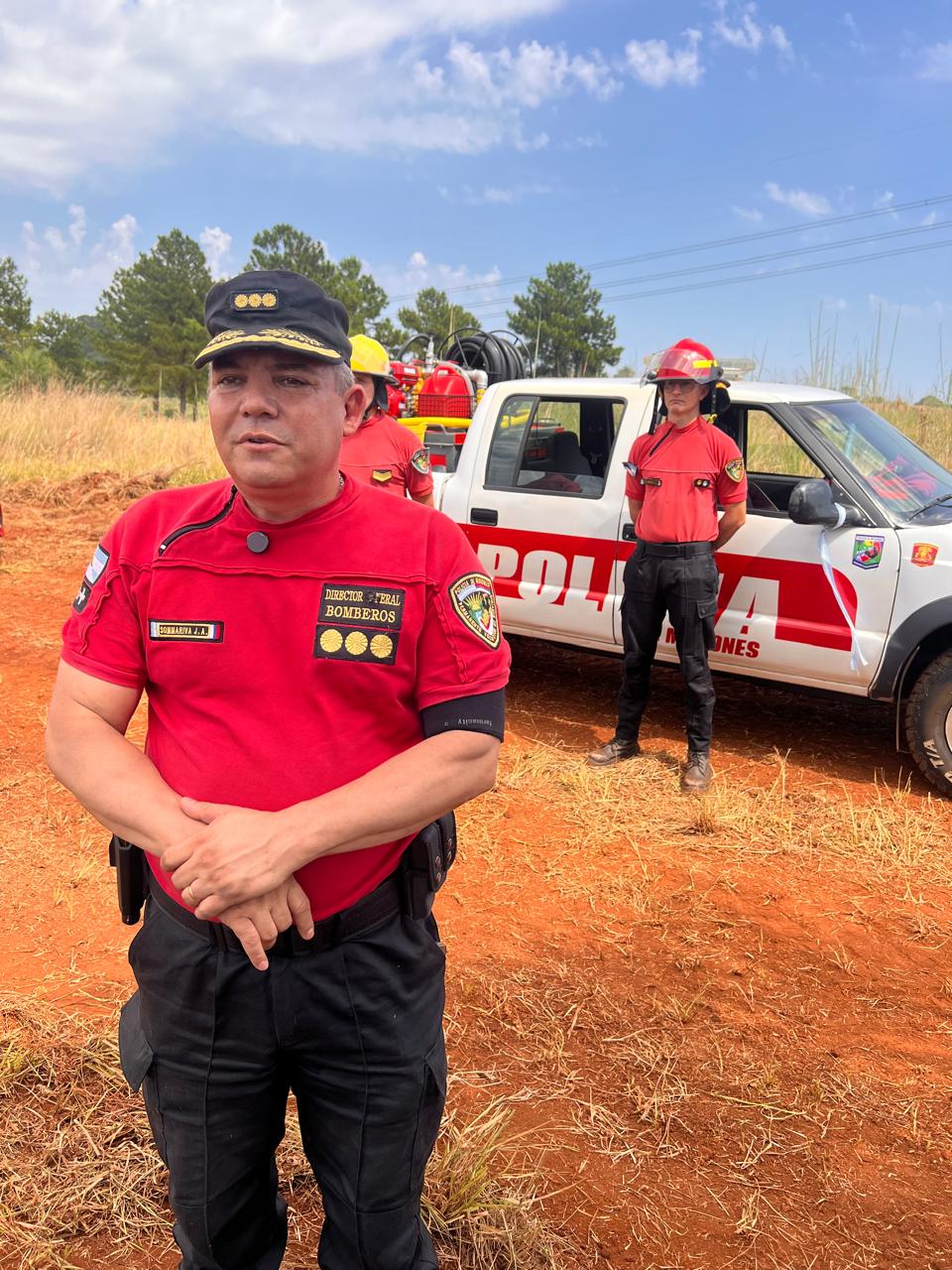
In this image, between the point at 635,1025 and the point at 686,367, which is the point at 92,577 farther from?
the point at 686,367

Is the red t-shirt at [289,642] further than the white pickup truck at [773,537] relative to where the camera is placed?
No

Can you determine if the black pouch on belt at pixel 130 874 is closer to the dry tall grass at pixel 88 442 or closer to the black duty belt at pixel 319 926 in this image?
the black duty belt at pixel 319 926

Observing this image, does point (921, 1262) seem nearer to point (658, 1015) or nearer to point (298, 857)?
point (658, 1015)

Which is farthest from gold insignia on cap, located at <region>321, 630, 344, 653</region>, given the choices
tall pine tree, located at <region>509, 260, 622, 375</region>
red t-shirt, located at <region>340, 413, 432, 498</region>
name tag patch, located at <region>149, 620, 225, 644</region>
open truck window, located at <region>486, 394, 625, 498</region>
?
tall pine tree, located at <region>509, 260, 622, 375</region>

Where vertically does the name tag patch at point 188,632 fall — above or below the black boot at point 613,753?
above

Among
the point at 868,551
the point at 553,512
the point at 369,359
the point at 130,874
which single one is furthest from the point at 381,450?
the point at 130,874

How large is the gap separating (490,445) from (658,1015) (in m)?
3.76

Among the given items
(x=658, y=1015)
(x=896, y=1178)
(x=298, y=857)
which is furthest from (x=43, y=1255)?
(x=896, y=1178)

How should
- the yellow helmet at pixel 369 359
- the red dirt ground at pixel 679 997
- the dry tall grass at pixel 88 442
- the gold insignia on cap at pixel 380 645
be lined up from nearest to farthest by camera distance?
the gold insignia on cap at pixel 380 645
the red dirt ground at pixel 679 997
the yellow helmet at pixel 369 359
the dry tall grass at pixel 88 442

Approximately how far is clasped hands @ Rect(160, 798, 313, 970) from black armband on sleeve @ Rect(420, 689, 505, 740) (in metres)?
0.28

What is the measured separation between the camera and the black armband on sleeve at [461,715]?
1.48 meters

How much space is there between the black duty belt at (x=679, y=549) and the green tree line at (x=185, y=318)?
116 feet

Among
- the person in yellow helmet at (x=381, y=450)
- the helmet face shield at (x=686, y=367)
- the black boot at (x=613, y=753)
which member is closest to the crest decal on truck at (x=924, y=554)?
the helmet face shield at (x=686, y=367)

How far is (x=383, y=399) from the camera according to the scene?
17.0ft
